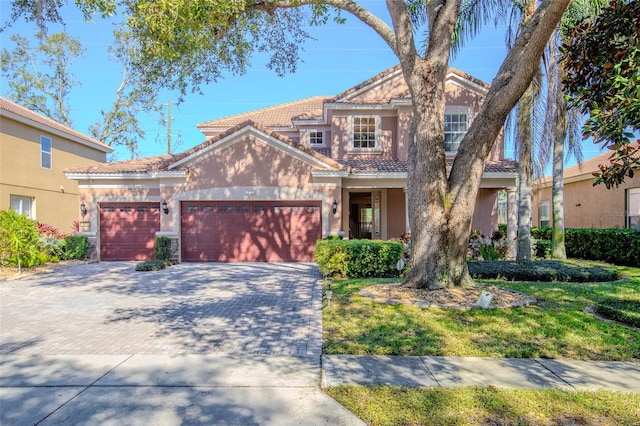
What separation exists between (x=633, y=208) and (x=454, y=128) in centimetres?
Answer: 902

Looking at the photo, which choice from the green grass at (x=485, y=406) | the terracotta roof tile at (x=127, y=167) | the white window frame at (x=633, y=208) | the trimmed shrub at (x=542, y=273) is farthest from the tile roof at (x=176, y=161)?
the white window frame at (x=633, y=208)

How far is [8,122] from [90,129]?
1510 cm

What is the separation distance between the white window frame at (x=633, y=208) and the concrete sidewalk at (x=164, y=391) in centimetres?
1867

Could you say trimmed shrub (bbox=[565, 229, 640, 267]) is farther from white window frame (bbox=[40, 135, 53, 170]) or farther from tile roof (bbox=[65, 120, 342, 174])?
white window frame (bbox=[40, 135, 53, 170])

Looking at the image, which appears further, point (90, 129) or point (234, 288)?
point (90, 129)

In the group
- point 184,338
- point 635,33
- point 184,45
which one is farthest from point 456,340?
point 184,45

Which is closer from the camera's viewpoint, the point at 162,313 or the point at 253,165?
the point at 162,313

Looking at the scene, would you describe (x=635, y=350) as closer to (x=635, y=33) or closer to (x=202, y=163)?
(x=635, y=33)

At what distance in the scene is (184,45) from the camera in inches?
353

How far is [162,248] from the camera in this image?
1449cm

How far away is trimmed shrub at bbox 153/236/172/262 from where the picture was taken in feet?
47.5

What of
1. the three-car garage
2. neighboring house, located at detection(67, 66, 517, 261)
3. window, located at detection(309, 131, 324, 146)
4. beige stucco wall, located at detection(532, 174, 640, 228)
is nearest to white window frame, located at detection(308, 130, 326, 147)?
window, located at detection(309, 131, 324, 146)

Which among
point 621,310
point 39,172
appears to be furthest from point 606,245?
point 39,172

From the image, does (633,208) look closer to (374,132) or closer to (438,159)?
(374,132)
